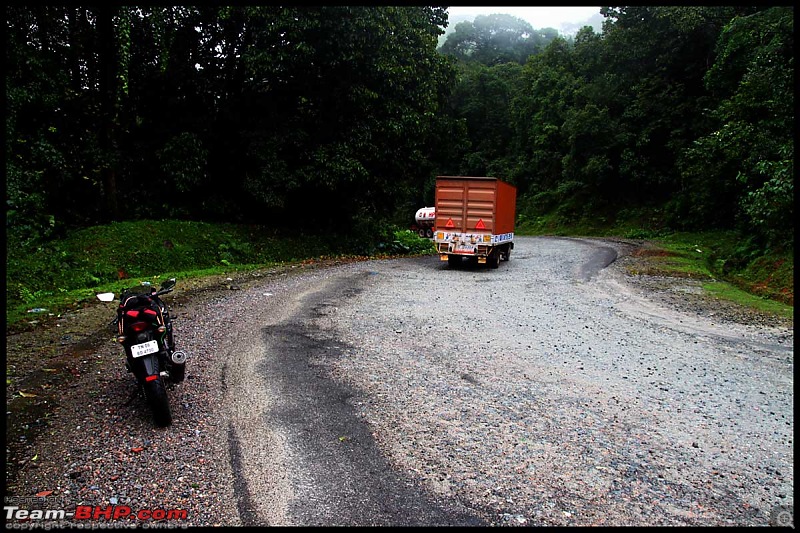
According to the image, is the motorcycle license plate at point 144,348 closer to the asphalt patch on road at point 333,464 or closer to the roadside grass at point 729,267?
the asphalt patch on road at point 333,464

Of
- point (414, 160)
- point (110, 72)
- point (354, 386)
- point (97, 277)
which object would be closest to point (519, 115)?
point (414, 160)

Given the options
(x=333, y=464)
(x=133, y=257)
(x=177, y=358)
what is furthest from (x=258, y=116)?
(x=333, y=464)

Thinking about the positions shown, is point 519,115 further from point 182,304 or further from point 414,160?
point 182,304

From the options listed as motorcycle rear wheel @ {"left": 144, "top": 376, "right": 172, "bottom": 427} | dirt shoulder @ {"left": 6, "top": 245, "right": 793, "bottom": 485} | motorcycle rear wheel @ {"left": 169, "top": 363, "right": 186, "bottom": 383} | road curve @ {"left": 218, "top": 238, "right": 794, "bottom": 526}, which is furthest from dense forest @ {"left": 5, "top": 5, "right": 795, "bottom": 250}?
motorcycle rear wheel @ {"left": 144, "top": 376, "right": 172, "bottom": 427}

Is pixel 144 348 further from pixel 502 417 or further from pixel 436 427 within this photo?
pixel 502 417

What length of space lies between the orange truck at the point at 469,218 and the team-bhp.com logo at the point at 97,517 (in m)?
14.2

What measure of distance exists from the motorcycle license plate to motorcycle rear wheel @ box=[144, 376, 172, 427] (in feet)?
0.87

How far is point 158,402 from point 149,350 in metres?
0.48

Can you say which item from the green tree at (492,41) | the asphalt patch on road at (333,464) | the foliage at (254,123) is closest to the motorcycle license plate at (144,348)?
the asphalt patch on road at (333,464)

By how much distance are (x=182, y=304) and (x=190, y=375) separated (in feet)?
14.2

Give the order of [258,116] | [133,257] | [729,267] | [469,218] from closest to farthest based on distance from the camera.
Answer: [133,257] → [469,218] → [729,267] → [258,116]

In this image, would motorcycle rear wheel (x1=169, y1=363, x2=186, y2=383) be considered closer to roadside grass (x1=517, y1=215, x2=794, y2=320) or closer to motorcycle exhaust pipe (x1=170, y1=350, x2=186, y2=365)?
motorcycle exhaust pipe (x1=170, y1=350, x2=186, y2=365)

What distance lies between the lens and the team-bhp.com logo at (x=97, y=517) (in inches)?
137

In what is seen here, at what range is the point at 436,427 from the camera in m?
5.14
